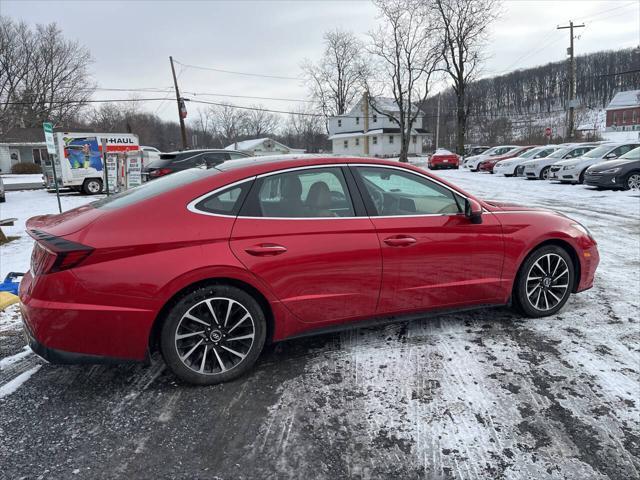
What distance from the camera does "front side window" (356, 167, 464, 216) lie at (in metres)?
3.44

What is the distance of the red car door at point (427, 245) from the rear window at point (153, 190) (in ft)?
4.09

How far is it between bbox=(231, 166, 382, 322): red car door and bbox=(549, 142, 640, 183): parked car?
16217 mm

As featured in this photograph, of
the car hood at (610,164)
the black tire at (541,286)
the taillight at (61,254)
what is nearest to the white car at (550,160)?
the car hood at (610,164)

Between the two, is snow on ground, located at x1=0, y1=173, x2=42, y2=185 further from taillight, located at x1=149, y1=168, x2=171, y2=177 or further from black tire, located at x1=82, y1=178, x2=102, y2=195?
taillight, located at x1=149, y1=168, x2=171, y2=177

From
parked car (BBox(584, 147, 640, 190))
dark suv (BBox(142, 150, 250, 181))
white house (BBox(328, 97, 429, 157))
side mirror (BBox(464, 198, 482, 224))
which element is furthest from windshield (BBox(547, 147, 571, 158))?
white house (BBox(328, 97, 429, 157))

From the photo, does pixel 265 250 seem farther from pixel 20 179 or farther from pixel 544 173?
pixel 20 179

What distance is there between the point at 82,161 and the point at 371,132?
4749cm

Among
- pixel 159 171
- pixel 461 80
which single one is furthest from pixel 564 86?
pixel 159 171

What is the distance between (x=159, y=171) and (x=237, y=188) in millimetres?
9956

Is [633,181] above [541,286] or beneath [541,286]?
above

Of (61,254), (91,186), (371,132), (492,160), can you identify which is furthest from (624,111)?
(61,254)

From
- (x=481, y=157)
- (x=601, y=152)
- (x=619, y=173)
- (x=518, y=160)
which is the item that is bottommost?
(x=619, y=173)

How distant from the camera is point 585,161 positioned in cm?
1634

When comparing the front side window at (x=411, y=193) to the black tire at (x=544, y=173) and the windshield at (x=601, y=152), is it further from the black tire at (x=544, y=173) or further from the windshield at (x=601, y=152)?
the black tire at (x=544, y=173)
